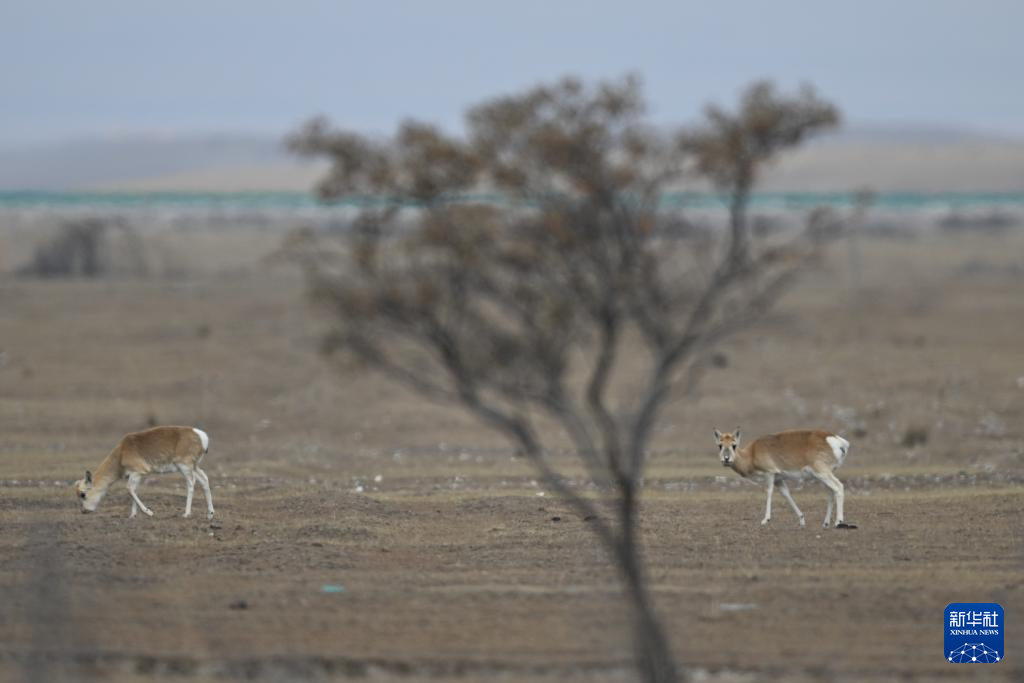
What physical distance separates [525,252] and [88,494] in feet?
37.7

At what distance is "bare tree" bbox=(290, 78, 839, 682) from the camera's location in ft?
42.1

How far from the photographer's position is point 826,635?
1573 centimetres

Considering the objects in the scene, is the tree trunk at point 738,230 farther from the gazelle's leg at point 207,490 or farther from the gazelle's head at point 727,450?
the gazelle's leg at point 207,490

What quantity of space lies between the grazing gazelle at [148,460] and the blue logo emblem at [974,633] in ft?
34.3

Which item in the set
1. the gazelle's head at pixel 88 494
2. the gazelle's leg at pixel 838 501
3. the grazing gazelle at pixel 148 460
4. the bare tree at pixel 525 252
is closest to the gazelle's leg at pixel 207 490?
the grazing gazelle at pixel 148 460

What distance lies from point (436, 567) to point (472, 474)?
9.09 metres

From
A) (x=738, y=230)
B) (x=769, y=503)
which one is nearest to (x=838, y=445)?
(x=769, y=503)

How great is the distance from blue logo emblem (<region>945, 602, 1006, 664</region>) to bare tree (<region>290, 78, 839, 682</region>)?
3.57 m

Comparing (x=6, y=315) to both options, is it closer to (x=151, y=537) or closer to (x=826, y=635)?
(x=151, y=537)

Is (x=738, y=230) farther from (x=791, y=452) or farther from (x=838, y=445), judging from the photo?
(x=791, y=452)

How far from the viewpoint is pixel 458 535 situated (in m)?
21.4

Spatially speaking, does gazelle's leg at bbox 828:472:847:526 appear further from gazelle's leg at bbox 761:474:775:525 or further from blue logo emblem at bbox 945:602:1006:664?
blue logo emblem at bbox 945:602:1006:664

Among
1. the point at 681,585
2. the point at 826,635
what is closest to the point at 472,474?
the point at 681,585

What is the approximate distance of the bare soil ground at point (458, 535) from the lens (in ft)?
50.1
